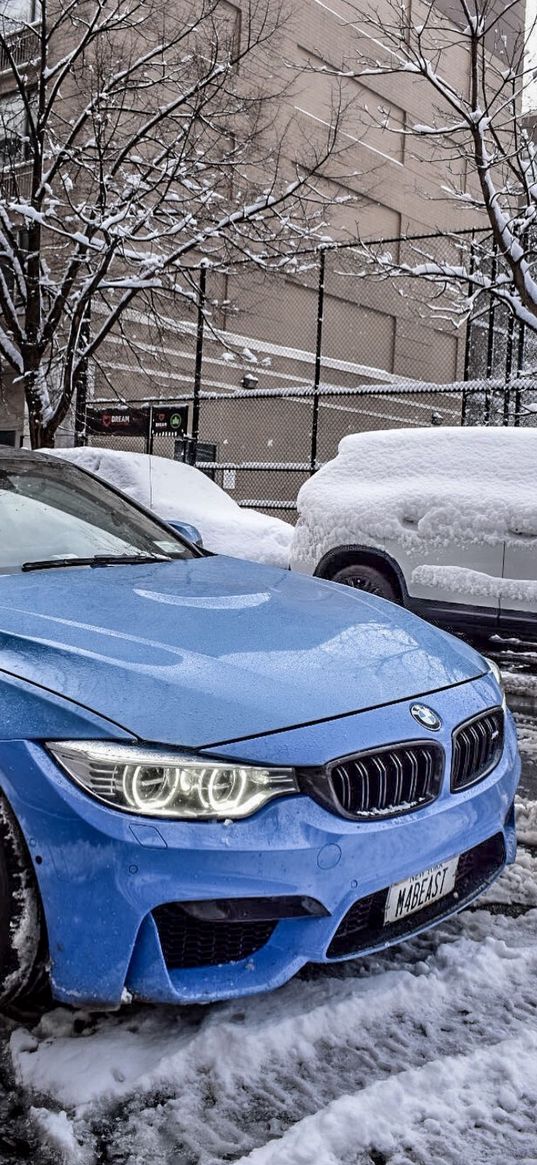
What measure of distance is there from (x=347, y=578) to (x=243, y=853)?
6.01 m

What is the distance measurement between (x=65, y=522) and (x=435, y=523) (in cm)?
444

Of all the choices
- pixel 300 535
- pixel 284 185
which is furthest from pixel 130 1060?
pixel 284 185

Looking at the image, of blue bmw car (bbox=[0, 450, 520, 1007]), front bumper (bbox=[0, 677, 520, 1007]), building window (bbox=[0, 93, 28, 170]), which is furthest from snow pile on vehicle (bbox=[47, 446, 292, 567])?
front bumper (bbox=[0, 677, 520, 1007])

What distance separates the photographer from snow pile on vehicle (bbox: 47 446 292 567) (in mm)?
10250

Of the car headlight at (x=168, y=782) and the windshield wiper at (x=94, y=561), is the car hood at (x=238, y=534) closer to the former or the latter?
the windshield wiper at (x=94, y=561)

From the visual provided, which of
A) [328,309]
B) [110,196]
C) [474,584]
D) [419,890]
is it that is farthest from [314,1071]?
[328,309]

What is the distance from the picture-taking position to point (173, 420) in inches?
499

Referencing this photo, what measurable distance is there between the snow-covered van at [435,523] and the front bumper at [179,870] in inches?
204

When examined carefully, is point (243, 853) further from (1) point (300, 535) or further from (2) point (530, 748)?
(1) point (300, 535)

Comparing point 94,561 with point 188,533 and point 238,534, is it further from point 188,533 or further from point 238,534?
point 238,534

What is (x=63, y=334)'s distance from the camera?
1766 cm

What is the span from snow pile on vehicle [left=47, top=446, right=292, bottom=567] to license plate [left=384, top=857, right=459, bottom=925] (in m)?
7.60

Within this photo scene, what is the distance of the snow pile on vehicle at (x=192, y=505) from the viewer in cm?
1025

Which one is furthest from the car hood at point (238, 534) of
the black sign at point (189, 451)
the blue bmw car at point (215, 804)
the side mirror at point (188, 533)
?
the blue bmw car at point (215, 804)
